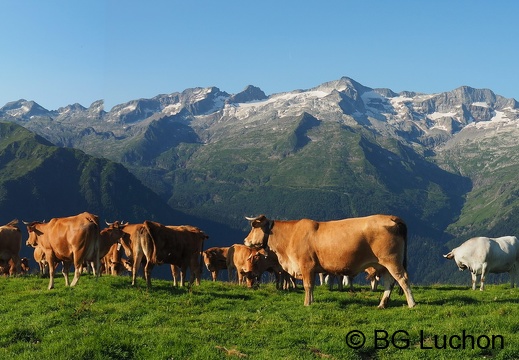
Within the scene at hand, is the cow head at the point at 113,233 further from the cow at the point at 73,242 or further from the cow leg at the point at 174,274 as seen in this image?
the cow at the point at 73,242

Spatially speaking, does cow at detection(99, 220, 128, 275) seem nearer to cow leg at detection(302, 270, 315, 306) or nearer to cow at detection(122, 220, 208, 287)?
cow at detection(122, 220, 208, 287)

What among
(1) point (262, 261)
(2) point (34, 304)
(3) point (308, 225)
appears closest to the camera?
(2) point (34, 304)

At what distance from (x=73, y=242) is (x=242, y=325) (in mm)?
Result: 10451

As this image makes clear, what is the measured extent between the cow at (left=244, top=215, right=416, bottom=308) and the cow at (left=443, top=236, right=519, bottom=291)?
397 inches

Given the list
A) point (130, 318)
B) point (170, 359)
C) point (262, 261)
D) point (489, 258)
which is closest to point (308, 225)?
point (262, 261)

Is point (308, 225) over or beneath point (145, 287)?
over

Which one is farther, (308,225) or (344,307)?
(308,225)

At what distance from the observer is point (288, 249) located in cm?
2402

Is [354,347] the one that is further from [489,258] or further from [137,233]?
[489,258]

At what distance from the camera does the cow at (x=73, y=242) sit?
25.0 metres

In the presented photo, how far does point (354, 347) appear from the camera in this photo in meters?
16.0

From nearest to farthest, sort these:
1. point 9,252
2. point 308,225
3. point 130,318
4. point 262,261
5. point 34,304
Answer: point 130,318, point 34,304, point 308,225, point 262,261, point 9,252

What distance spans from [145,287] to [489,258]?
1855 centimetres
